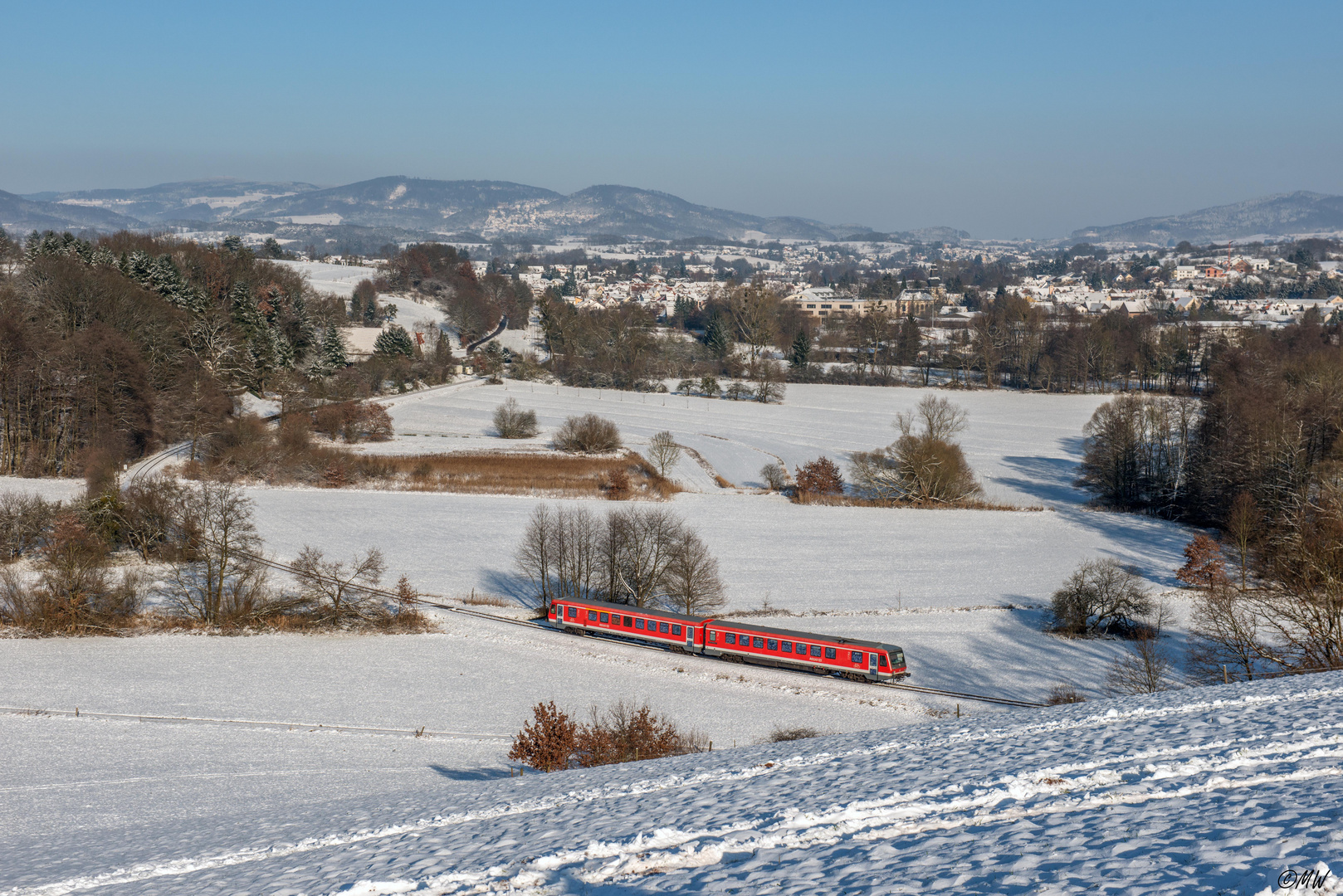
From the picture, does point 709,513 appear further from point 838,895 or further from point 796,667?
point 838,895

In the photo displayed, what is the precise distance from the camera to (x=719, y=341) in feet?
349

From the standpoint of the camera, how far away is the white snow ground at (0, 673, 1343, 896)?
7043 mm

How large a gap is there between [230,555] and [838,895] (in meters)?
35.7

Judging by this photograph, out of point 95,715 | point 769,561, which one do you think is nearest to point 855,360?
point 769,561

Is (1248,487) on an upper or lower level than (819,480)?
upper

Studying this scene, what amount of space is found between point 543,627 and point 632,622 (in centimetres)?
377

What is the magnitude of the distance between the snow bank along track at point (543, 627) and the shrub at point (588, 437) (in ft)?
83.5

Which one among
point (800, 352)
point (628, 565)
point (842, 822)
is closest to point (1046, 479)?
point (628, 565)

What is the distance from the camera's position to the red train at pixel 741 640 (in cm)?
2561

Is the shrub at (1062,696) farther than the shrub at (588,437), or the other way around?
the shrub at (588,437)

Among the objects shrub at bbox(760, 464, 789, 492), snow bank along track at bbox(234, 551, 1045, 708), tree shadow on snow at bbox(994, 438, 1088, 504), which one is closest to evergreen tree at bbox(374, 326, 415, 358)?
shrub at bbox(760, 464, 789, 492)

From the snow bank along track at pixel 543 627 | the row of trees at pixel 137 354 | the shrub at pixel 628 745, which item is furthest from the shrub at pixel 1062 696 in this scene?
the row of trees at pixel 137 354

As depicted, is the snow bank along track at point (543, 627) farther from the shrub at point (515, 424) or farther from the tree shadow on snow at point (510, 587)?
the shrub at point (515, 424)

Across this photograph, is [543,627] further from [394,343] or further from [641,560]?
[394,343]
